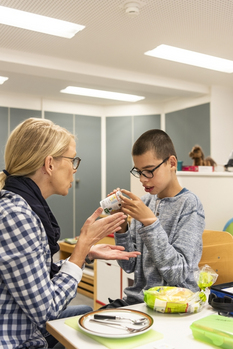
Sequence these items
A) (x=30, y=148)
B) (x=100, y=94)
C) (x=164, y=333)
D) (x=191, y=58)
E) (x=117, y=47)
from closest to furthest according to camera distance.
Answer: (x=164, y=333)
(x=30, y=148)
(x=117, y=47)
(x=191, y=58)
(x=100, y=94)

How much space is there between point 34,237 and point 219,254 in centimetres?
98

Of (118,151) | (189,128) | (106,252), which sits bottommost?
(106,252)

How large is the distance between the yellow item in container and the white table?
0.02 metres

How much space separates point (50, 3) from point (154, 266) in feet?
8.80

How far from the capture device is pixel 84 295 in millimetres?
3629

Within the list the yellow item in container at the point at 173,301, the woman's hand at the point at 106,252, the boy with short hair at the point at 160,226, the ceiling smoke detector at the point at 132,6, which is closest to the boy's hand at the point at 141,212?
the boy with short hair at the point at 160,226

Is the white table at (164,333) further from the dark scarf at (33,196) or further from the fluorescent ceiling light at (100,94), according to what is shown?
the fluorescent ceiling light at (100,94)

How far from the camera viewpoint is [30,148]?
46.2 inches

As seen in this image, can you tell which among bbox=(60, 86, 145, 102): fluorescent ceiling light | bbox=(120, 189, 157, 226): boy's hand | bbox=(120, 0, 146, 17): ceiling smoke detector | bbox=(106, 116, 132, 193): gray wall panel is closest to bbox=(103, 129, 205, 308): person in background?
bbox=(120, 189, 157, 226): boy's hand

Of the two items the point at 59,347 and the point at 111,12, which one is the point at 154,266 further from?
the point at 111,12

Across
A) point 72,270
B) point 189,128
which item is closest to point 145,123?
point 189,128

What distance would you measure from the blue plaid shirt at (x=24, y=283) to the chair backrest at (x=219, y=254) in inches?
31.5

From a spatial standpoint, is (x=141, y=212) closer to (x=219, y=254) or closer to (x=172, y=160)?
(x=172, y=160)

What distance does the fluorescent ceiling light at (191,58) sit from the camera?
447 cm
